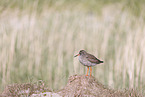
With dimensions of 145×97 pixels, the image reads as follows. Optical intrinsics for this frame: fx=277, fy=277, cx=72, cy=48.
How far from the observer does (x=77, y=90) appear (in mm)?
5164

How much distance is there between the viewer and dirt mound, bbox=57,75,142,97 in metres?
5.08

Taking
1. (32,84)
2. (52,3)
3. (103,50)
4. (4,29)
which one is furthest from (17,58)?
(32,84)

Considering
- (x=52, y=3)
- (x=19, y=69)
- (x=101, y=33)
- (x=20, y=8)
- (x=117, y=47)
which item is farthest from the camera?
(x=52, y=3)

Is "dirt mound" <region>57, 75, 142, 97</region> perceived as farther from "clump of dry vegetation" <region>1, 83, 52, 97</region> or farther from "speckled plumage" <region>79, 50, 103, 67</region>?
"clump of dry vegetation" <region>1, 83, 52, 97</region>

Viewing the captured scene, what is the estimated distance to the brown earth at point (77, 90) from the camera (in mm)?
5074

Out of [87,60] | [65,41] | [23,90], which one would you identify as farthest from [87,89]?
[65,41]

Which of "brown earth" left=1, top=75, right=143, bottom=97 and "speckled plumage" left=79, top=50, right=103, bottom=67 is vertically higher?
"speckled plumage" left=79, top=50, right=103, bottom=67

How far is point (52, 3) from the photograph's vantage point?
14.9 m

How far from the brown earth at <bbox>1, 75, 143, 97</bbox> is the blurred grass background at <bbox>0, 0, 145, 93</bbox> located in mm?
3389

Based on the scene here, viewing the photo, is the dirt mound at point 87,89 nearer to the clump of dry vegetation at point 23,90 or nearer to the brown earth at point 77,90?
the brown earth at point 77,90

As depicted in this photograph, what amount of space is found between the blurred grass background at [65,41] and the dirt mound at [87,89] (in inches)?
132

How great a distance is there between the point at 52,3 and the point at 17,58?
4869 millimetres

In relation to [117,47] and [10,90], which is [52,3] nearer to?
[117,47]

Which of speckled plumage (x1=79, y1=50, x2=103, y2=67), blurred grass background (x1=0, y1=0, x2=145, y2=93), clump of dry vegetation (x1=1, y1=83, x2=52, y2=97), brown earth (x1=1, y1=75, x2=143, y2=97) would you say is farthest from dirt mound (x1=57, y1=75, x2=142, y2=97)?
blurred grass background (x1=0, y1=0, x2=145, y2=93)
